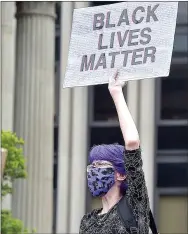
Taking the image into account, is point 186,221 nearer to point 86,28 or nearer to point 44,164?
point 44,164

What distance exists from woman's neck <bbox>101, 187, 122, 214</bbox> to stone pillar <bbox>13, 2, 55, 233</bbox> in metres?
26.4

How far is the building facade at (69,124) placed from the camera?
32.9 m

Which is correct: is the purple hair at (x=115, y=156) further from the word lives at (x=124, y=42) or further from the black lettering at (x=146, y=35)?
the black lettering at (x=146, y=35)

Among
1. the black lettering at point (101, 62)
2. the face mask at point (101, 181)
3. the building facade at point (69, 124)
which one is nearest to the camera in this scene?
the face mask at point (101, 181)

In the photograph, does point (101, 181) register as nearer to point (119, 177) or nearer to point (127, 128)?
point (119, 177)

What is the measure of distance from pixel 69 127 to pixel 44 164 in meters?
2.11

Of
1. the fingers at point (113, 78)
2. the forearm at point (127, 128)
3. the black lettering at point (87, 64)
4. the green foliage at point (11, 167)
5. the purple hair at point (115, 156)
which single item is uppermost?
the black lettering at point (87, 64)

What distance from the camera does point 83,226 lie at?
6117mm

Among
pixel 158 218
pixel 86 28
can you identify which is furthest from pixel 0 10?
pixel 86 28

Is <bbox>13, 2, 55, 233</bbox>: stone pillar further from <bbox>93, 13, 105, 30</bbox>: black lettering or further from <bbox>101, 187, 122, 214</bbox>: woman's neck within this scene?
<bbox>101, 187, 122, 214</bbox>: woman's neck

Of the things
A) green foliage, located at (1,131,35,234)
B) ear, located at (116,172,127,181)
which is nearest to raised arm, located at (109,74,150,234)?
ear, located at (116,172,127,181)

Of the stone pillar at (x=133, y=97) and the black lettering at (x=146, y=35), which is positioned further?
the stone pillar at (x=133, y=97)

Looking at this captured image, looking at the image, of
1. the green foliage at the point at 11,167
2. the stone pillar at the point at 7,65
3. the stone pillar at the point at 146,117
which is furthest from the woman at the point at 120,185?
the stone pillar at the point at 146,117

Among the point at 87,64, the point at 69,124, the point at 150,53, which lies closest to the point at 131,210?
the point at 150,53
